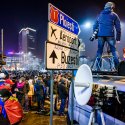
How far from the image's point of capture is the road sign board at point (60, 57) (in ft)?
15.6

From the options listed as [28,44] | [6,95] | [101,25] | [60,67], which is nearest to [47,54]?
[60,67]

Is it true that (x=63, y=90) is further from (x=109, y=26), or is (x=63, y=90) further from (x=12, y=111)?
(x=12, y=111)

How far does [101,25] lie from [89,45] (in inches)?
258

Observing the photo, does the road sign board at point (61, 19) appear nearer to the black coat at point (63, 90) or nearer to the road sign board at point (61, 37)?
the road sign board at point (61, 37)

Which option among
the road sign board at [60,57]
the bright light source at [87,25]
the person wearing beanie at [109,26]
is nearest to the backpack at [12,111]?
the road sign board at [60,57]

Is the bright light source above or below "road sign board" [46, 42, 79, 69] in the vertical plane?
above

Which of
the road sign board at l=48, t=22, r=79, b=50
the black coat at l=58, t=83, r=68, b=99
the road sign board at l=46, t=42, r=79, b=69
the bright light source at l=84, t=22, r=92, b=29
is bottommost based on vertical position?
the black coat at l=58, t=83, r=68, b=99

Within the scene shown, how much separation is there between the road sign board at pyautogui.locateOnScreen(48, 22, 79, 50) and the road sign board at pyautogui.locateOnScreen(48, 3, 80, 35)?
8 centimetres

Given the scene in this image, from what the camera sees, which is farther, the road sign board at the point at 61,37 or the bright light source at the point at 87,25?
the bright light source at the point at 87,25

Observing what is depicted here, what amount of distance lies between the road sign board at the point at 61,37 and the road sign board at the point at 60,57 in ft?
0.29

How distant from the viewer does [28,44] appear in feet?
519

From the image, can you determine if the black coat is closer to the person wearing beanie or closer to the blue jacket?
the person wearing beanie

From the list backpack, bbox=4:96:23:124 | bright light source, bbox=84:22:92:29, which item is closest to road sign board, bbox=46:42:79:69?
backpack, bbox=4:96:23:124

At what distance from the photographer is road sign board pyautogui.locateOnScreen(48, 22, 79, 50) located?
4.88m
